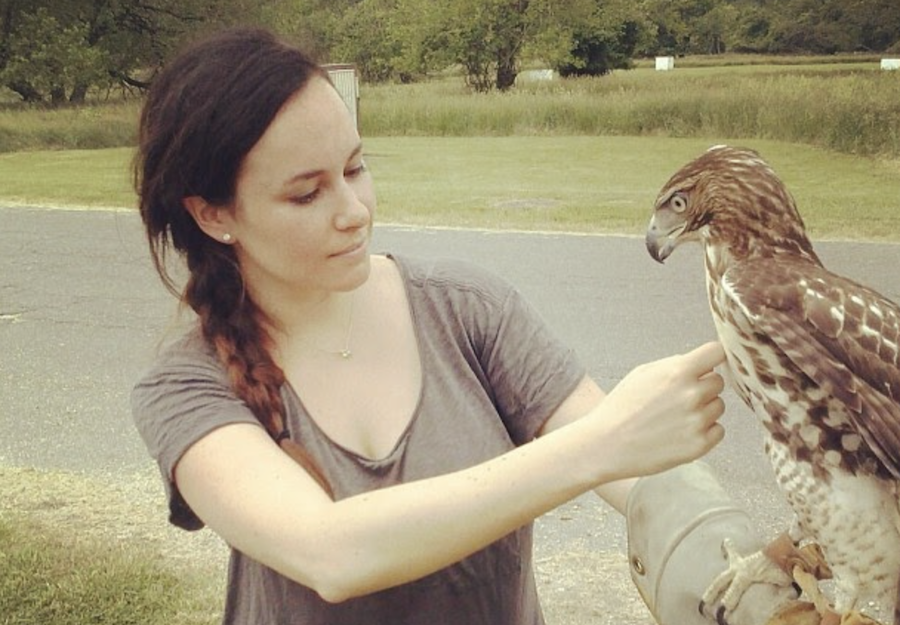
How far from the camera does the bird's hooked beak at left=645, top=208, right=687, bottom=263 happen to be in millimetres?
1573

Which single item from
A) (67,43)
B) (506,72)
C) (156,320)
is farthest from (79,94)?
(156,320)

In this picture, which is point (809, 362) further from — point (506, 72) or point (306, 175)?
point (506, 72)

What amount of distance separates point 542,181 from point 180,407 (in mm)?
8479

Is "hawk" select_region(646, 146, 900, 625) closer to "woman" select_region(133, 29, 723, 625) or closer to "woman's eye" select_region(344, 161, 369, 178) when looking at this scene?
"woman" select_region(133, 29, 723, 625)

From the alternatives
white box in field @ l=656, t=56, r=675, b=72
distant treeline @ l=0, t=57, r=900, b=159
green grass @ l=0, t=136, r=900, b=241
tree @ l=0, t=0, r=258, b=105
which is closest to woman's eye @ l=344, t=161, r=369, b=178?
distant treeline @ l=0, t=57, r=900, b=159

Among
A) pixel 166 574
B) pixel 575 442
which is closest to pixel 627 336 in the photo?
pixel 166 574

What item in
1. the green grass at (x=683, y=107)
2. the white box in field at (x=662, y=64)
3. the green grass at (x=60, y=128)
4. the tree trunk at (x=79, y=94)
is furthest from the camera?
the tree trunk at (x=79, y=94)

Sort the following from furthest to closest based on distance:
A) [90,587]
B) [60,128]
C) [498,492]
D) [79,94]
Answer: [79,94] → [60,128] → [90,587] → [498,492]

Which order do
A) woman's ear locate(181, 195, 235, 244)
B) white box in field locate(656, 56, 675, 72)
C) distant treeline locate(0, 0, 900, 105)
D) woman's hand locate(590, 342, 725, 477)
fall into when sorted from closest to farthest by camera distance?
woman's hand locate(590, 342, 725, 477), woman's ear locate(181, 195, 235, 244), distant treeline locate(0, 0, 900, 105), white box in field locate(656, 56, 675, 72)

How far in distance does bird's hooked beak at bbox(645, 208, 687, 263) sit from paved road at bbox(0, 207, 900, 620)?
Answer: 1.92 m

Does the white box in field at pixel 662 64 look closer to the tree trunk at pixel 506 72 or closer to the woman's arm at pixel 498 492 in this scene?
the tree trunk at pixel 506 72

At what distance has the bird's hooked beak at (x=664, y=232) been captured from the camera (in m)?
1.57

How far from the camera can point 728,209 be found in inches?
59.2

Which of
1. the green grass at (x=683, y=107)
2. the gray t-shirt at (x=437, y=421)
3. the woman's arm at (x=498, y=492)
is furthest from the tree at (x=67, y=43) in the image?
the woman's arm at (x=498, y=492)
